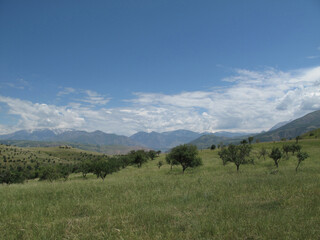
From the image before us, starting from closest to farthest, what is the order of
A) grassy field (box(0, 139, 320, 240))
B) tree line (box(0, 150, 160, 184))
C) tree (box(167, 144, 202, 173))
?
grassy field (box(0, 139, 320, 240))
tree line (box(0, 150, 160, 184))
tree (box(167, 144, 202, 173))

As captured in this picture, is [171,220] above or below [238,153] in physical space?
above

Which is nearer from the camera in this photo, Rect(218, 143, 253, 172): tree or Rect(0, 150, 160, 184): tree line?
Rect(218, 143, 253, 172): tree

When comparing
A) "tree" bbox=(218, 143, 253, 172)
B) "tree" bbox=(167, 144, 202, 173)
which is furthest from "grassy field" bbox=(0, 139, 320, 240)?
"tree" bbox=(167, 144, 202, 173)

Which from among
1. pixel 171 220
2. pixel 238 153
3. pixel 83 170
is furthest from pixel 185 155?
pixel 171 220

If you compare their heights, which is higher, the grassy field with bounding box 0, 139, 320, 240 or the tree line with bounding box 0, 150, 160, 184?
the grassy field with bounding box 0, 139, 320, 240

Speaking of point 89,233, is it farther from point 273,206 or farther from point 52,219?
point 273,206

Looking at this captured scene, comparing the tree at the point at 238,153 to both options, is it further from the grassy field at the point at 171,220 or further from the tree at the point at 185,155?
the grassy field at the point at 171,220

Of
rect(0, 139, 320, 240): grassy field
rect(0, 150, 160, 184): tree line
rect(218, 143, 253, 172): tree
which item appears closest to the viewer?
rect(0, 139, 320, 240): grassy field

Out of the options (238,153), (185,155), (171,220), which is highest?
(171,220)

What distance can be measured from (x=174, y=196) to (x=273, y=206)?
5166 mm

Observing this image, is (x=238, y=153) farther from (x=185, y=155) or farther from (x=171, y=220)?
(x=171, y=220)

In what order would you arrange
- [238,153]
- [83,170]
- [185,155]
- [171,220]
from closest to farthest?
[171,220] → [238,153] → [185,155] → [83,170]

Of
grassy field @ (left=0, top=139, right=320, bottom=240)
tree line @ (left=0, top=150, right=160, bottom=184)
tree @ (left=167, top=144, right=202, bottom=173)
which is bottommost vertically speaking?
tree line @ (left=0, top=150, right=160, bottom=184)

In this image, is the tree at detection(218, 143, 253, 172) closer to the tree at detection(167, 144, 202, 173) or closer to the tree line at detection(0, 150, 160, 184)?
the tree at detection(167, 144, 202, 173)
